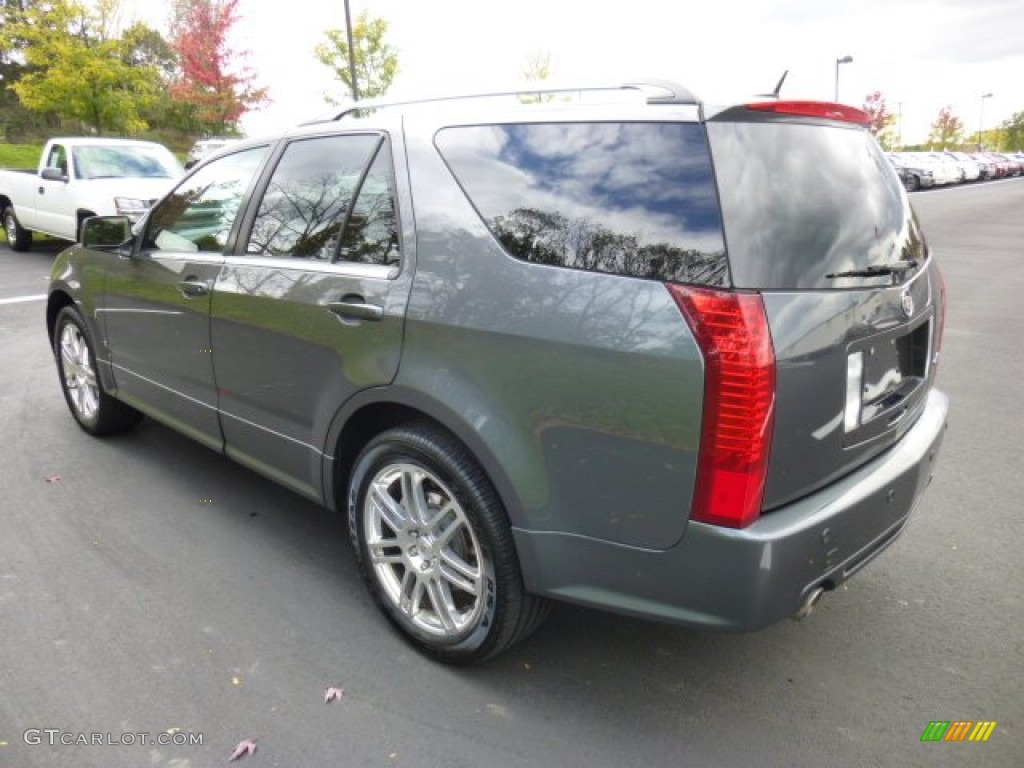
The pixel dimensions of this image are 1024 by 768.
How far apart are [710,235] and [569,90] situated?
2.35ft

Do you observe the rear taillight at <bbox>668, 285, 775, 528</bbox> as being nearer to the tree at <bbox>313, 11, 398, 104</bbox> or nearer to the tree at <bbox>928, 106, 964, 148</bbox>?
the tree at <bbox>313, 11, 398, 104</bbox>

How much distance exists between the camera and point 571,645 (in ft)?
9.27

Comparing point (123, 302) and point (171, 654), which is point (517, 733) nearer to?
point (171, 654)

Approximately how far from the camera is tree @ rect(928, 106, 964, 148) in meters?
75.3

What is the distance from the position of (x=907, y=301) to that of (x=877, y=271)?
0.21 m

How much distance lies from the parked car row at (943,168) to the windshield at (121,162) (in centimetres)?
2427

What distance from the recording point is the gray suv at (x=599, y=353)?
200cm

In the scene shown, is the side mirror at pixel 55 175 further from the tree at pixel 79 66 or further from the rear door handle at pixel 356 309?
the tree at pixel 79 66

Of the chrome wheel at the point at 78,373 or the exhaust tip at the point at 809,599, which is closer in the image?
the exhaust tip at the point at 809,599

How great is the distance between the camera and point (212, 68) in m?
31.5

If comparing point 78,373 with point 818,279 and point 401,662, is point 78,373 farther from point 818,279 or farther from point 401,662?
point 818,279

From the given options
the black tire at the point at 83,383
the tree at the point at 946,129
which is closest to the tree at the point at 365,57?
the black tire at the point at 83,383

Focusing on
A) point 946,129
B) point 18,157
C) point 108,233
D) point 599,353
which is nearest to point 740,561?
point 599,353

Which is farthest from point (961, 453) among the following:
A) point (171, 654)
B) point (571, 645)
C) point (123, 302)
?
point (123, 302)
